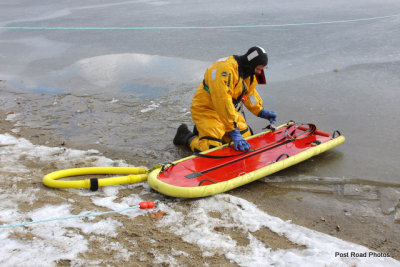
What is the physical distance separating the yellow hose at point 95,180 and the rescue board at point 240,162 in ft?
0.70

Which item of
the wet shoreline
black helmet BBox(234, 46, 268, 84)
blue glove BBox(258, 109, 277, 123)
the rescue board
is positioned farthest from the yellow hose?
blue glove BBox(258, 109, 277, 123)

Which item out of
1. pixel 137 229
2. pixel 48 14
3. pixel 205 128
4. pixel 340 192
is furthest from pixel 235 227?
pixel 48 14

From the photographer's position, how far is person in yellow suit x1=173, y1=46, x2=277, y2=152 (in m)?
4.32

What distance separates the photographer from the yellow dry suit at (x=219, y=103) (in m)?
4.31

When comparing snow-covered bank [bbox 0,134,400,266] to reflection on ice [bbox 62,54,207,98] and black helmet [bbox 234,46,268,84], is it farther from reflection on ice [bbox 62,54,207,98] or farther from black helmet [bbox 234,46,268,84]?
reflection on ice [bbox 62,54,207,98]

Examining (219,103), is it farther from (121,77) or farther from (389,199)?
(121,77)

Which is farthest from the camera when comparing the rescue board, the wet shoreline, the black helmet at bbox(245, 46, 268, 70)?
the black helmet at bbox(245, 46, 268, 70)

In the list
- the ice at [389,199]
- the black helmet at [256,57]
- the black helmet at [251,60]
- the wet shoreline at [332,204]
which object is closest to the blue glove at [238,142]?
the wet shoreline at [332,204]

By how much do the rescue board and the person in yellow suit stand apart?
20cm

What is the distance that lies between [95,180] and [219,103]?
158 cm

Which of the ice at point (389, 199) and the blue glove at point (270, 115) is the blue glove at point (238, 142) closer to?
the blue glove at point (270, 115)

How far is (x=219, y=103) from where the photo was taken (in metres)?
4.35

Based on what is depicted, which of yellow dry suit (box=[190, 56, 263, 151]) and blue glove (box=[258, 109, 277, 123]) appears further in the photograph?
blue glove (box=[258, 109, 277, 123])

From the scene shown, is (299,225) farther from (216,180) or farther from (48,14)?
(48,14)
